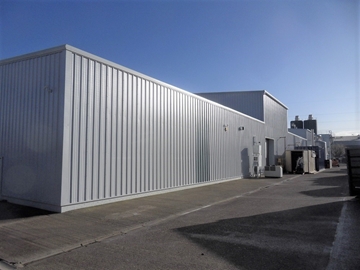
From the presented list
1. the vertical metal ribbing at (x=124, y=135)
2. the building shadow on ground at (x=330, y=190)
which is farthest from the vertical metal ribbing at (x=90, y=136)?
the building shadow on ground at (x=330, y=190)

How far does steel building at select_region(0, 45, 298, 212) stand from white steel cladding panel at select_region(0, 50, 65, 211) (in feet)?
0.10

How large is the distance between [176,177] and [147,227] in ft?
23.2

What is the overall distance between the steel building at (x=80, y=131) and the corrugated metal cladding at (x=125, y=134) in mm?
32

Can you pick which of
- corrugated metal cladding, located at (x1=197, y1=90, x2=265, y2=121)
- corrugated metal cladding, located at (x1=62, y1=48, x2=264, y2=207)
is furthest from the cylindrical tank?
corrugated metal cladding, located at (x1=62, y1=48, x2=264, y2=207)

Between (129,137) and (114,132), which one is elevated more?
(114,132)

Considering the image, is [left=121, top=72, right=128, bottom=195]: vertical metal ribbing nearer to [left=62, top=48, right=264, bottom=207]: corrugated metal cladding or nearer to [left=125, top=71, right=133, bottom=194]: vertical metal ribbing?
[left=62, top=48, right=264, bottom=207]: corrugated metal cladding

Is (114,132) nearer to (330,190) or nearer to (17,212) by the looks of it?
(17,212)

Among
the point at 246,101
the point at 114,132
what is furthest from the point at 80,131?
the point at 246,101

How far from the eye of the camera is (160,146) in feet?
45.3

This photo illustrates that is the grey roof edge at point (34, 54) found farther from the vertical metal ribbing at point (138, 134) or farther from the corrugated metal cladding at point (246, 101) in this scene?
the corrugated metal cladding at point (246, 101)

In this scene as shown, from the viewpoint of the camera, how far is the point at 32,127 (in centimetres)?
1036

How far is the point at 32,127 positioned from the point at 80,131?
5.85 ft

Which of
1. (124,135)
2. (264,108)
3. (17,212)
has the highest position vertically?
(264,108)

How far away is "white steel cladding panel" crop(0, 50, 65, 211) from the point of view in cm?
956
